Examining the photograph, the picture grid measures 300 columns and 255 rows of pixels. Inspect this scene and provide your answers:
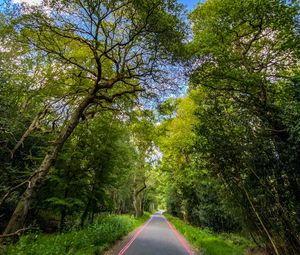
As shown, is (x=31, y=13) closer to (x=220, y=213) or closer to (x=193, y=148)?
(x=193, y=148)

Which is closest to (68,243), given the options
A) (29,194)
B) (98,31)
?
(29,194)

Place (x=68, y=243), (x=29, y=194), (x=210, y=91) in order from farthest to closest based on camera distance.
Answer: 1. (x=210, y=91)
2. (x=68, y=243)
3. (x=29, y=194)

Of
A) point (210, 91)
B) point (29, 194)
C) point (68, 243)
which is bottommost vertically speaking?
point (68, 243)

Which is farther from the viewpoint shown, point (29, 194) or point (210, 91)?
point (210, 91)

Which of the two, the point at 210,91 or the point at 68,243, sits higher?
the point at 210,91

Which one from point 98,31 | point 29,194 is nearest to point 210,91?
point 98,31

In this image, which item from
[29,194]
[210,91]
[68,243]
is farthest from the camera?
[210,91]

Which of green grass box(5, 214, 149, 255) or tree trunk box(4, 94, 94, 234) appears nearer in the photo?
green grass box(5, 214, 149, 255)

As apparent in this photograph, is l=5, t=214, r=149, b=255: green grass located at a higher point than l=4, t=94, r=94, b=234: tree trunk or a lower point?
lower

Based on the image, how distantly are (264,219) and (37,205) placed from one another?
11162mm

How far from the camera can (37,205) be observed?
1268 cm

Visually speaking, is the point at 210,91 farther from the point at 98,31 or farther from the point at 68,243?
the point at 68,243

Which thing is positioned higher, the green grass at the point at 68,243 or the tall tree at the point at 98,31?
the tall tree at the point at 98,31

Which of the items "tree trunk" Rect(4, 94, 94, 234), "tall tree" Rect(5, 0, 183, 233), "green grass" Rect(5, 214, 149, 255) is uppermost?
"tall tree" Rect(5, 0, 183, 233)
